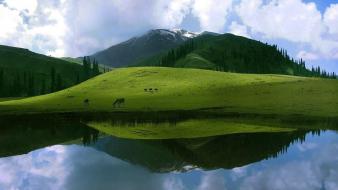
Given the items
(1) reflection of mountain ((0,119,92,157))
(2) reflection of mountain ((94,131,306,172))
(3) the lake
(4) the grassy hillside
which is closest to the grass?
(3) the lake

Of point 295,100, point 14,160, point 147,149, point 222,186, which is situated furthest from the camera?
point 295,100

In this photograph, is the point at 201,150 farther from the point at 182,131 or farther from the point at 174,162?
the point at 182,131

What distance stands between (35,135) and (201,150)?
1149 inches

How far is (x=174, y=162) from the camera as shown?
3603cm

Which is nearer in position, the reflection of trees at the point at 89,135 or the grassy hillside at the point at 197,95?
the reflection of trees at the point at 89,135

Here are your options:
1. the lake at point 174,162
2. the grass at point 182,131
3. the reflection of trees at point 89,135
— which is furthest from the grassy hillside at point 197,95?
the lake at point 174,162

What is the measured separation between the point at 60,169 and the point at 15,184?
6.87 m

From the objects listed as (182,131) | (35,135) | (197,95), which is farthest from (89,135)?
(197,95)

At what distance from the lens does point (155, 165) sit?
117 feet

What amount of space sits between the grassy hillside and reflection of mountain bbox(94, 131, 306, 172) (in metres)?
36.8

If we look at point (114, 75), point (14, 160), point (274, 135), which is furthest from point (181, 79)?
point (14, 160)

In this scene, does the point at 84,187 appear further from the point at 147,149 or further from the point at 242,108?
the point at 242,108

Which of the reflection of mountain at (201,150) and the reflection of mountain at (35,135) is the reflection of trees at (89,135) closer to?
the reflection of mountain at (35,135)

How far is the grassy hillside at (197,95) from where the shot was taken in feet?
309
